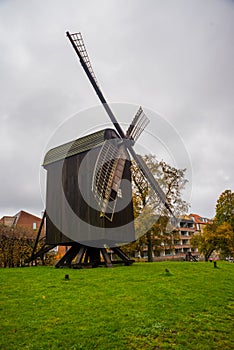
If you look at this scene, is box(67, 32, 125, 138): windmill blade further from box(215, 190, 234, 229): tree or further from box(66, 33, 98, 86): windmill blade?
box(215, 190, 234, 229): tree

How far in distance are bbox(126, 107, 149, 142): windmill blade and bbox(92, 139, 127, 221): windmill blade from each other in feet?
6.57

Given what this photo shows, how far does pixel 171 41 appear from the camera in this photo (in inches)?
490

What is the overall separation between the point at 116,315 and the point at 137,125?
499 inches

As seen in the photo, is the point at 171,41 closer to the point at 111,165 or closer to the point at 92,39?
the point at 92,39

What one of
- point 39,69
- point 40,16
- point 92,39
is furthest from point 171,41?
point 39,69

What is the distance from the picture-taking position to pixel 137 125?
16.4m

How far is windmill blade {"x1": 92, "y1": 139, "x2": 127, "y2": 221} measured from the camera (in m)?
12.1

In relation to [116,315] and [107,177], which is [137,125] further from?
[116,315]

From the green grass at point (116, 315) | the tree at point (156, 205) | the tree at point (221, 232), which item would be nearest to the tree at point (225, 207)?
the tree at point (221, 232)

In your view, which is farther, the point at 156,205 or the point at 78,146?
the point at 156,205

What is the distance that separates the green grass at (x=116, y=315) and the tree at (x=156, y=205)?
10838 millimetres

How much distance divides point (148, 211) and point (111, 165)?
7.48m

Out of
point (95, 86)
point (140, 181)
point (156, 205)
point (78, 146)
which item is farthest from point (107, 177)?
point (140, 181)

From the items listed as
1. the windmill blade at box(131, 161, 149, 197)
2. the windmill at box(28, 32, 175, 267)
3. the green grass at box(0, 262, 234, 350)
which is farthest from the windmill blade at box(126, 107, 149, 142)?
the green grass at box(0, 262, 234, 350)
